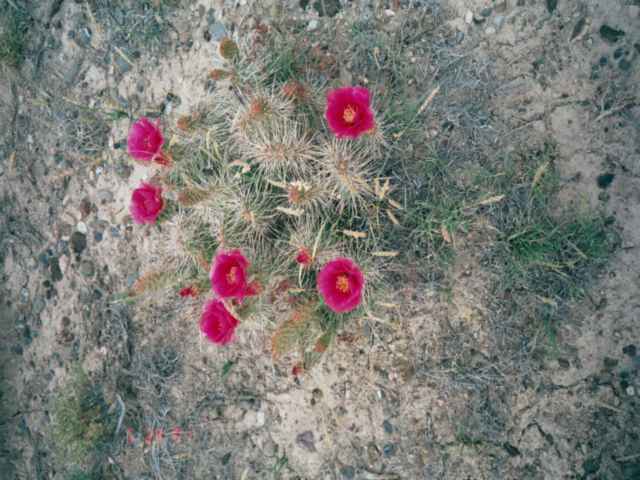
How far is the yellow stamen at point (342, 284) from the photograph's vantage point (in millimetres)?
2322

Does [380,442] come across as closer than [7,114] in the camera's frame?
Yes

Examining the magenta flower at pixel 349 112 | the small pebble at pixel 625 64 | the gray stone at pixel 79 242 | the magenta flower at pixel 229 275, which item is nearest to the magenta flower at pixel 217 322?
the magenta flower at pixel 229 275

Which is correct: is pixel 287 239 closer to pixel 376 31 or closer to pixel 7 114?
pixel 376 31

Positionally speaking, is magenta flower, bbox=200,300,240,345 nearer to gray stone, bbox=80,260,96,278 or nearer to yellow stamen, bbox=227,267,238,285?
yellow stamen, bbox=227,267,238,285

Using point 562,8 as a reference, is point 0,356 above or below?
below

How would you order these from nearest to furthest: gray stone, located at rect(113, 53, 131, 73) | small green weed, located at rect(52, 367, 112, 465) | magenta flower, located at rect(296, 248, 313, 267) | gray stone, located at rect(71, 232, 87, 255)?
magenta flower, located at rect(296, 248, 313, 267) < small green weed, located at rect(52, 367, 112, 465) < gray stone, located at rect(113, 53, 131, 73) < gray stone, located at rect(71, 232, 87, 255)

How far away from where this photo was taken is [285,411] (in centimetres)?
337

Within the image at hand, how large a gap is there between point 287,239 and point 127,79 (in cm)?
187

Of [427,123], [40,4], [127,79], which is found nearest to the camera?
[427,123]

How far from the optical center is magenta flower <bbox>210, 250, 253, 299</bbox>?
7.52 feet

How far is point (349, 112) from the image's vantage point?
2.33m

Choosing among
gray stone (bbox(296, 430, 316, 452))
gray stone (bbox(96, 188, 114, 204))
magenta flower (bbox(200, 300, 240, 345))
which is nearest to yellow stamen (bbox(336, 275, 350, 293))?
magenta flower (bbox(200, 300, 240, 345))

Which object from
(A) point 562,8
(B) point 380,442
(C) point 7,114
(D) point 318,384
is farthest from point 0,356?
(A) point 562,8

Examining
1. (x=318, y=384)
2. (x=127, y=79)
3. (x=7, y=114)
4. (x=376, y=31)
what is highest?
(x=376, y=31)
